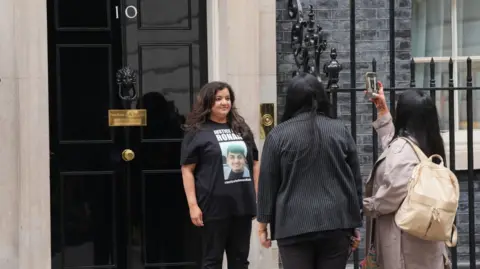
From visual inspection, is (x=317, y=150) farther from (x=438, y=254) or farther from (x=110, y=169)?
(x=110, y=169)

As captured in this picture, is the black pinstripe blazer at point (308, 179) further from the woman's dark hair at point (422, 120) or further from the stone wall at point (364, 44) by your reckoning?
the stone wall at point (364, 44)

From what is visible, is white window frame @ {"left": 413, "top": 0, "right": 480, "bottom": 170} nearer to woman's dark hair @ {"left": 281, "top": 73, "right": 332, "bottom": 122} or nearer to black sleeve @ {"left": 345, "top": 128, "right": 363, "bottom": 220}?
black sleeve @ {"left": 345, "top": 128, "right": 363, "bottom": 220}

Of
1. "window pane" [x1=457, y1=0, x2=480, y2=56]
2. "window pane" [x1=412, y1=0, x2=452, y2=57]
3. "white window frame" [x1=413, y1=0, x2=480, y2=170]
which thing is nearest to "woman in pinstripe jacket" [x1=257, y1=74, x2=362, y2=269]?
"white window frame" [x1=413, y1=0, x2=480, y2=170]

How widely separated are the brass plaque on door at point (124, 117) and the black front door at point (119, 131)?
0.04 m

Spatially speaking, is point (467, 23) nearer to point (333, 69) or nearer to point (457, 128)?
point (457, 128)

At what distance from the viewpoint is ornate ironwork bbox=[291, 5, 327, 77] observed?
5.82 metres

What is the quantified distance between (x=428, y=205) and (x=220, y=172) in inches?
57.4

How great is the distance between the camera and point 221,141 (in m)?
5.28

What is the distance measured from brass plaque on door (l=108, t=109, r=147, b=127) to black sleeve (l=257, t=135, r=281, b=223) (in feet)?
7.74

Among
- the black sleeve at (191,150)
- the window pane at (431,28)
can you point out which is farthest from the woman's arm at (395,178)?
the window pane at (431,28)

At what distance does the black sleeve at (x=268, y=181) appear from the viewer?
4.35m

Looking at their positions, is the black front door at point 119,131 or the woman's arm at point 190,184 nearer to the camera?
the woman's arm at point 190,184

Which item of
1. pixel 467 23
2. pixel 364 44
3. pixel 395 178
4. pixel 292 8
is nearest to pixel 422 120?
pixel 395 178

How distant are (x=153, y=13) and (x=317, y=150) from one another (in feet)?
9.07
